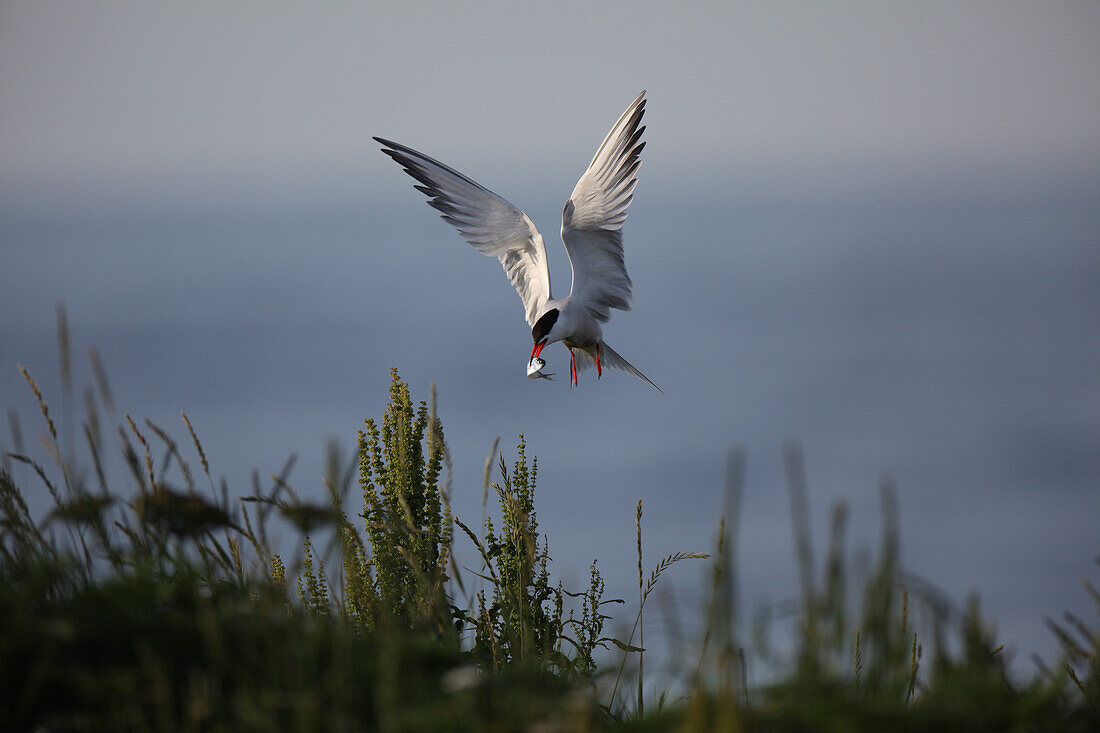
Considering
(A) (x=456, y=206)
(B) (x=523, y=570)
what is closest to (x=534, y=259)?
(A) (x=456, y=206)

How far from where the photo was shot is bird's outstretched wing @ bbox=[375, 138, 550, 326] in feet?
21.4

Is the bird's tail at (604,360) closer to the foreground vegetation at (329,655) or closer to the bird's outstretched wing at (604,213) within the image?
the bird's outstretched wing at (604,213)

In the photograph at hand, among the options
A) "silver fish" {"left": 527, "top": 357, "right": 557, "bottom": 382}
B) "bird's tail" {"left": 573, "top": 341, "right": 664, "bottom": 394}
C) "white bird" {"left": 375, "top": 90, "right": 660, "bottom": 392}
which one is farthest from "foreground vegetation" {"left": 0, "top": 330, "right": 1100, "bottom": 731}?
"bird's tail" {"left": 573, "top": 341, "right": 664, "bottom": 394}

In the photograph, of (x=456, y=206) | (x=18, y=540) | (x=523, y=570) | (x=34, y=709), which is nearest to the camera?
(x=34, y=709)

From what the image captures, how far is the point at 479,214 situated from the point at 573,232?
0.70m

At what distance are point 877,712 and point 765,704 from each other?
0.70 ft

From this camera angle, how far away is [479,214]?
666 centimetres

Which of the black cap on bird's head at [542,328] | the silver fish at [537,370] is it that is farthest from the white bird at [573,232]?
the silver fish at [537,370]

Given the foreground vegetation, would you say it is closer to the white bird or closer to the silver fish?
the silver fish

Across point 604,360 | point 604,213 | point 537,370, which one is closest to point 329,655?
point 537,370

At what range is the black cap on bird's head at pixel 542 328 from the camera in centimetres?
606

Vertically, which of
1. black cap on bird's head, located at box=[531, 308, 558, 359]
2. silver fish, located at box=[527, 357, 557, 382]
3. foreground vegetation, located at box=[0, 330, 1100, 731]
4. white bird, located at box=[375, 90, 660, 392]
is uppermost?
white bird, located at box=[375, 90, 660, 392]

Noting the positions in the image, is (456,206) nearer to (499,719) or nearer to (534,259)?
(534,259)

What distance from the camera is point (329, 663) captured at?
1.84 metres
